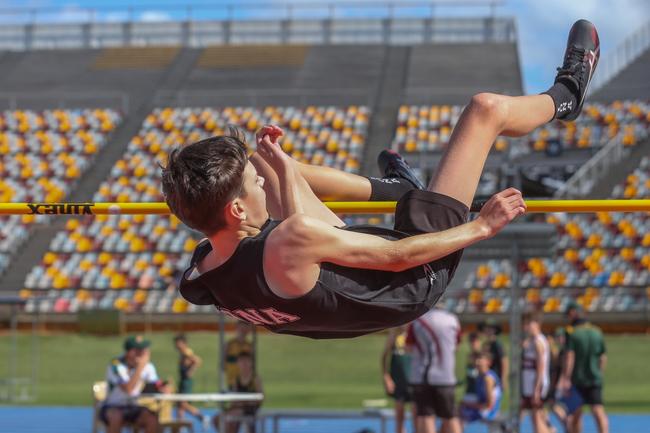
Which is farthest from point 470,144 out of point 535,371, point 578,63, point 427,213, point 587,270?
point 587,270

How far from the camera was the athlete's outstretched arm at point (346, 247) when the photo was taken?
11.4 ft

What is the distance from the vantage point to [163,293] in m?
23.0

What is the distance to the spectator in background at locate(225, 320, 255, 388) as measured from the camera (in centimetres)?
1177

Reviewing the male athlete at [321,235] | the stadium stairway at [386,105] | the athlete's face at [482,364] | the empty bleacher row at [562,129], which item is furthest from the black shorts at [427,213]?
the stadium stairway at [386,105]

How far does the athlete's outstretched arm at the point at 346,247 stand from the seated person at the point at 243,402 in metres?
7.32

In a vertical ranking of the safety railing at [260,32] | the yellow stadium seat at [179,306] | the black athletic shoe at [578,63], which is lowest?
the yellow stadium seat at [179,306]

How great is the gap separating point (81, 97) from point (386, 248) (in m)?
28.9

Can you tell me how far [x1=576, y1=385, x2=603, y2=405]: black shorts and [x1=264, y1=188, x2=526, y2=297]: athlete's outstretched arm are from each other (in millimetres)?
7960

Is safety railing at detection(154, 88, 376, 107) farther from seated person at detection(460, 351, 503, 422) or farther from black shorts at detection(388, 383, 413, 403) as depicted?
seated person at detection(460, 351, 503, 422)

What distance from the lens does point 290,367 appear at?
19359mm

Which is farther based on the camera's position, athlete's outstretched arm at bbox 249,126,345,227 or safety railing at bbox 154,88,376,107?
safety railing at bbox 154,88,376,107

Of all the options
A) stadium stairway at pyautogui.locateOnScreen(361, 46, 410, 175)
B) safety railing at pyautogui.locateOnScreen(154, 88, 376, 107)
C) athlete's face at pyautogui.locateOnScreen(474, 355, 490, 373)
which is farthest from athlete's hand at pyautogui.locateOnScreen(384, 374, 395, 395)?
safety railing at pyautogui.locateOnScreen(154, 88, 376, 107)

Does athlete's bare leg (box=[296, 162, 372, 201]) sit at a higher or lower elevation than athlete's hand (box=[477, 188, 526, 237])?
higher

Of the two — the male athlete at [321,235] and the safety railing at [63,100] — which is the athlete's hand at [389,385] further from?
the safety railing at [63,100]
